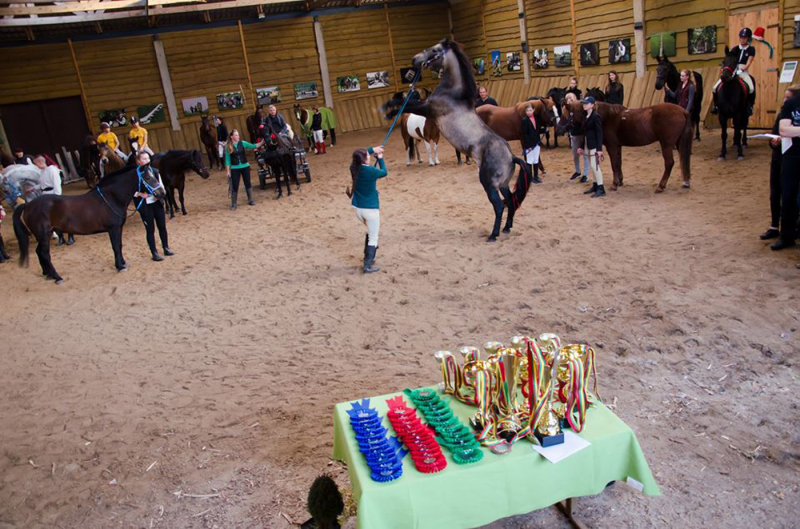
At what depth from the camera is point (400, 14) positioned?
25.2 metres

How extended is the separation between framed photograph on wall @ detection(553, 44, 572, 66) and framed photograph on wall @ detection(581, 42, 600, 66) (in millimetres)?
634

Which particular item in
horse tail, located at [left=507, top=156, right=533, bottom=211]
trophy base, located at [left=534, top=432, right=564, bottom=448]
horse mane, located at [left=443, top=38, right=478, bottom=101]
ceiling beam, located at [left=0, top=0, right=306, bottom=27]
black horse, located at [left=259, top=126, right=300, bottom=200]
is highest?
ceiling beam, located at [left=0, top=0, right=306, bottom=27]

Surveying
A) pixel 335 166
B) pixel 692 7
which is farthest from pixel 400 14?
pixel 692 7

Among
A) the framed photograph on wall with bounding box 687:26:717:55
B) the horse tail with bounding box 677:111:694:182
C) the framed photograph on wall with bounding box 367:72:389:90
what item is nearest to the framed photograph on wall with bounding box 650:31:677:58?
the framed photograph on wall with bounding box 687:26:717:55

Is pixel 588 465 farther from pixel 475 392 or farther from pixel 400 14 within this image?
pixel 400 14

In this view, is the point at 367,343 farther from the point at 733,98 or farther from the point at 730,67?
the point at 730,67

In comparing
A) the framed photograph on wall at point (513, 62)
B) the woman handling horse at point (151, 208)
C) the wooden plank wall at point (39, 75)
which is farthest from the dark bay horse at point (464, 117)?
the wooden plank wall at point (39, 75)

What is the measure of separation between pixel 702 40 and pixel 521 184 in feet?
28.2

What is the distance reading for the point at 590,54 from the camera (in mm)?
18469

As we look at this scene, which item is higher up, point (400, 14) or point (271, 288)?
point (400, 14)

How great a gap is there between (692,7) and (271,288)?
12.5 meters

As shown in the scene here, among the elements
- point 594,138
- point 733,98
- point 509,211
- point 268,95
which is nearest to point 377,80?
point 268,95

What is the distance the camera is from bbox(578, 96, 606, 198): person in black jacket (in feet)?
35.4

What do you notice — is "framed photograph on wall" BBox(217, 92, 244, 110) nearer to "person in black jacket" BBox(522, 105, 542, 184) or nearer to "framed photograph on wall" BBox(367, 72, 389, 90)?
"framed photograph on wall" BBox(367, 72, 389, 90)
